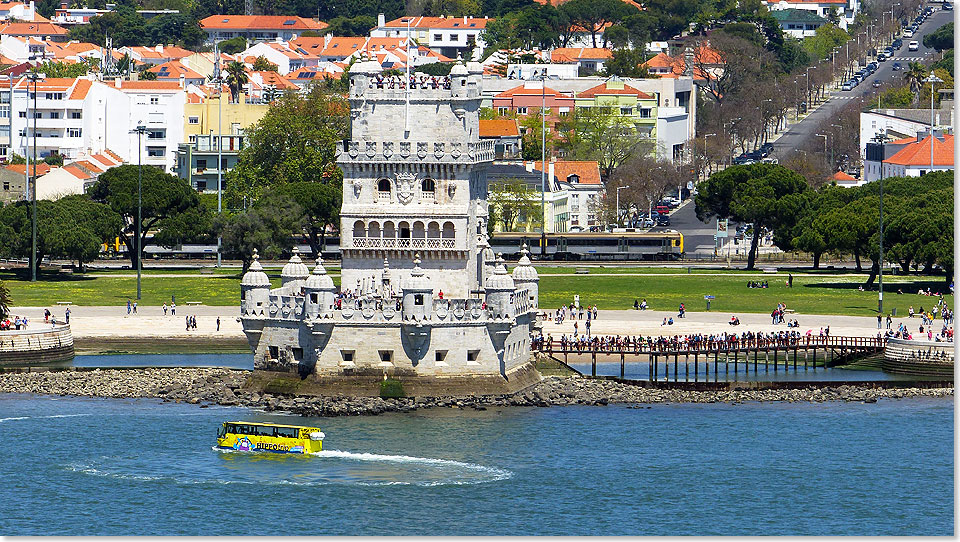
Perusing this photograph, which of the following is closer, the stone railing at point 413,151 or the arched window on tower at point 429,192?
the stone railing at point 413,151

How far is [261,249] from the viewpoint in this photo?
197 meters

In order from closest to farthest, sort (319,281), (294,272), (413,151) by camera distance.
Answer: (319,281), (413,151), (294,272)

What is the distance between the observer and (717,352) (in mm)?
145625

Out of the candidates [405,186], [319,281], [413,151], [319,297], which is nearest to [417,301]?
[319,297]

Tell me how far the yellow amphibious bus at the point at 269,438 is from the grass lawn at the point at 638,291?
5557cm

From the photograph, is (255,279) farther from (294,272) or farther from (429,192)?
(429,192)

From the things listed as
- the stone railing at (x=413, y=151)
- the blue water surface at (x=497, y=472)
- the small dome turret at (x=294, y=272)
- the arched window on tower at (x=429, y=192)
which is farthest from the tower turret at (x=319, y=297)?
the arched window on tower at (x=429, y=192)

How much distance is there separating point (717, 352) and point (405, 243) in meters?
21.8

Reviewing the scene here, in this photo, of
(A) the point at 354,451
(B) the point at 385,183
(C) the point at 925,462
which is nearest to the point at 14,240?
(B) the point at 385,183

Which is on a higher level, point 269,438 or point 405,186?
point 405,186

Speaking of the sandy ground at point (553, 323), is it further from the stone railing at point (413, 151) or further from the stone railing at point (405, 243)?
the stone railing at point (413, 151)

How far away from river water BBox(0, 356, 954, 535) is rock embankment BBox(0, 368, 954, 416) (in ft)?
4.85

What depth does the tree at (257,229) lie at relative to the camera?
7697 inches

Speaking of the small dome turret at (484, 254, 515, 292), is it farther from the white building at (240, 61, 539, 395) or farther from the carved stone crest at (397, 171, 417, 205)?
the carved stone crest at (397, 171, 417, 205)
